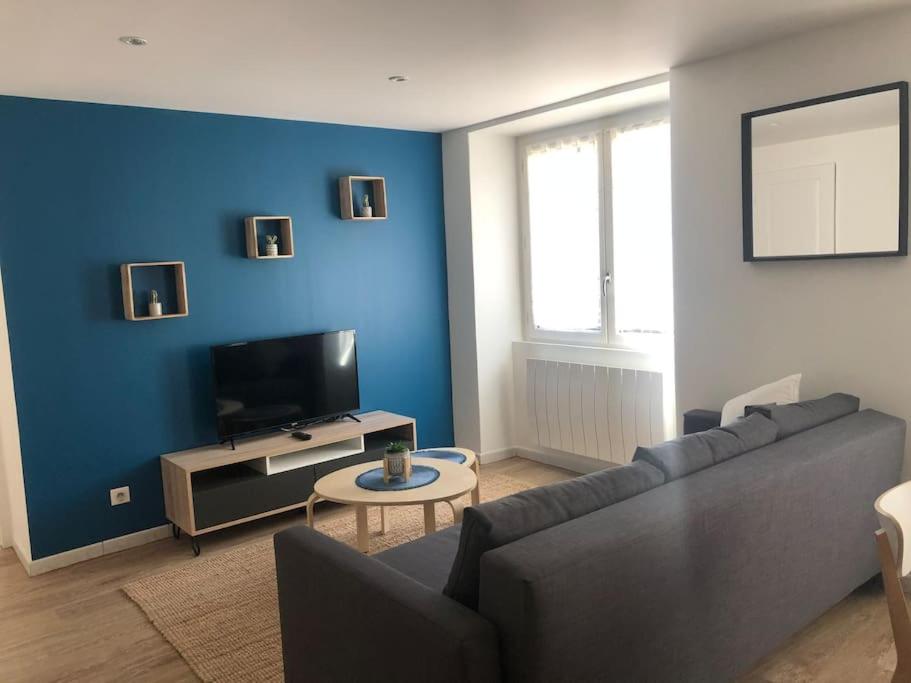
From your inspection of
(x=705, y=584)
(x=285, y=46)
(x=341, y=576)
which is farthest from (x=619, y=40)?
(x=341, y=576)

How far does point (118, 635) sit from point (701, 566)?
2505 mm

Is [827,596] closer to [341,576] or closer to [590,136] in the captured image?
[341,576]

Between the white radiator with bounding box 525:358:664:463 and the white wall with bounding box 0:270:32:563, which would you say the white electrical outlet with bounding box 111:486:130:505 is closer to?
the white wall with bounding box 0:270:32:563

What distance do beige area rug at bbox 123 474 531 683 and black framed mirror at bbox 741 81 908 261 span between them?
2.42 meters

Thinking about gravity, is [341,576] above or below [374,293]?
below

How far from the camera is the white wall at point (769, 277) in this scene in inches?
126

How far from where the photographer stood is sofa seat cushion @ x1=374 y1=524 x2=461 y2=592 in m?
2.54

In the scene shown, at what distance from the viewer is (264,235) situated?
184 inches

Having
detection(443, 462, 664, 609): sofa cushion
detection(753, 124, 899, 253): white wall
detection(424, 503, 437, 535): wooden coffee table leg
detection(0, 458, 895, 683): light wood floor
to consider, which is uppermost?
detection(753, 124, 899, 253): white wall

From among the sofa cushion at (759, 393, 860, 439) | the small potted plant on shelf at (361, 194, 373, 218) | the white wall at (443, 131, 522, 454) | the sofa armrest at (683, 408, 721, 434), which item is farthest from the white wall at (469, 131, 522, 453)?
the sofa cushion at (759, 393, 860, 439)

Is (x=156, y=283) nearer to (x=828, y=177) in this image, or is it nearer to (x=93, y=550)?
(x=93, y=550)

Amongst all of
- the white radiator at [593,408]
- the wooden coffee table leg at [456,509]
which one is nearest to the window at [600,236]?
the white radiator at [593,408]

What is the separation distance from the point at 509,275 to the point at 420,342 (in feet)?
2.76

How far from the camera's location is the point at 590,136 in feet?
16.3
